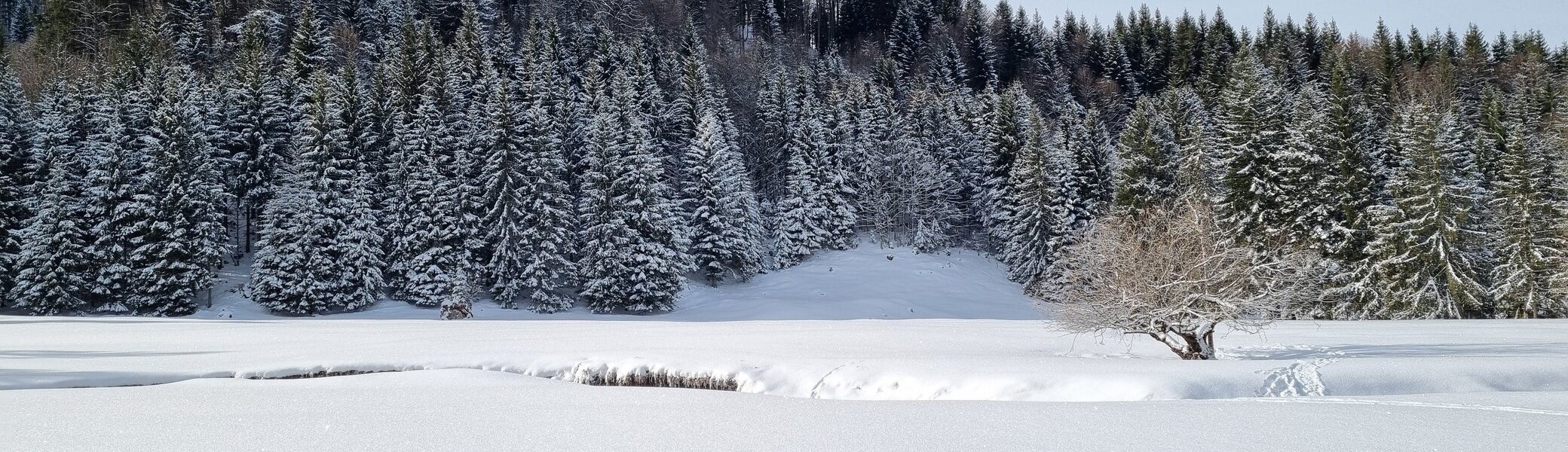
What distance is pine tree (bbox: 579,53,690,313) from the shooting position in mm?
36594

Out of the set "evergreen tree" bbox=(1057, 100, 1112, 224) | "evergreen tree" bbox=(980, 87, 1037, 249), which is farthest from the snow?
"evergreen tree" bbox=(980, 87, 1037, 249)

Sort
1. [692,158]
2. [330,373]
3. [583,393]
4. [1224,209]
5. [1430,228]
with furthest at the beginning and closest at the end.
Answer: [692,158] < [1224,209] < [1430,228] < [330,373] < [583,393]

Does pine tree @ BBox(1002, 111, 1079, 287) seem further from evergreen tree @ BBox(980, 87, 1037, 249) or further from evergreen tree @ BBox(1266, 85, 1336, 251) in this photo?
evergreen tree @ BBox(1266, 85, 1336, 251)

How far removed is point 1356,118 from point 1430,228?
764 cm

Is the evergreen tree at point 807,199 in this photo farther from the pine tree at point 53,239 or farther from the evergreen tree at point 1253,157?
the pine tree at point 53,239

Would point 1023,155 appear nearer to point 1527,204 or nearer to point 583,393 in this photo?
point 1527,204

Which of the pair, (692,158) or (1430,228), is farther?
(692,158)

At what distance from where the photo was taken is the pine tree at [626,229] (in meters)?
36.6

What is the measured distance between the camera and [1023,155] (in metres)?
46.5

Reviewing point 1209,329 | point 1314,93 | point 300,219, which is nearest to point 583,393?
point 1209,329

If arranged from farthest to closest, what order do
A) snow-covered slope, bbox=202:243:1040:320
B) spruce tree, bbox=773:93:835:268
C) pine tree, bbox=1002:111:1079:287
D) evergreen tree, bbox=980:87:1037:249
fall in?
evergreen tree, bbox=980:87:1037:249 < spruce tree, bbox=773:93:835:268 < pine tree, bbox=1002:111:1079:287 < snow-covered slope, bbox=202:243:1040:320

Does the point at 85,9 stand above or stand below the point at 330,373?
above

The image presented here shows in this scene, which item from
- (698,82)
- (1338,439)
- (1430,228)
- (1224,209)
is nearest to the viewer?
(1338,439)

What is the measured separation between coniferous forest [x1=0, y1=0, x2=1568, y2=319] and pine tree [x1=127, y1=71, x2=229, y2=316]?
5.7 inches
